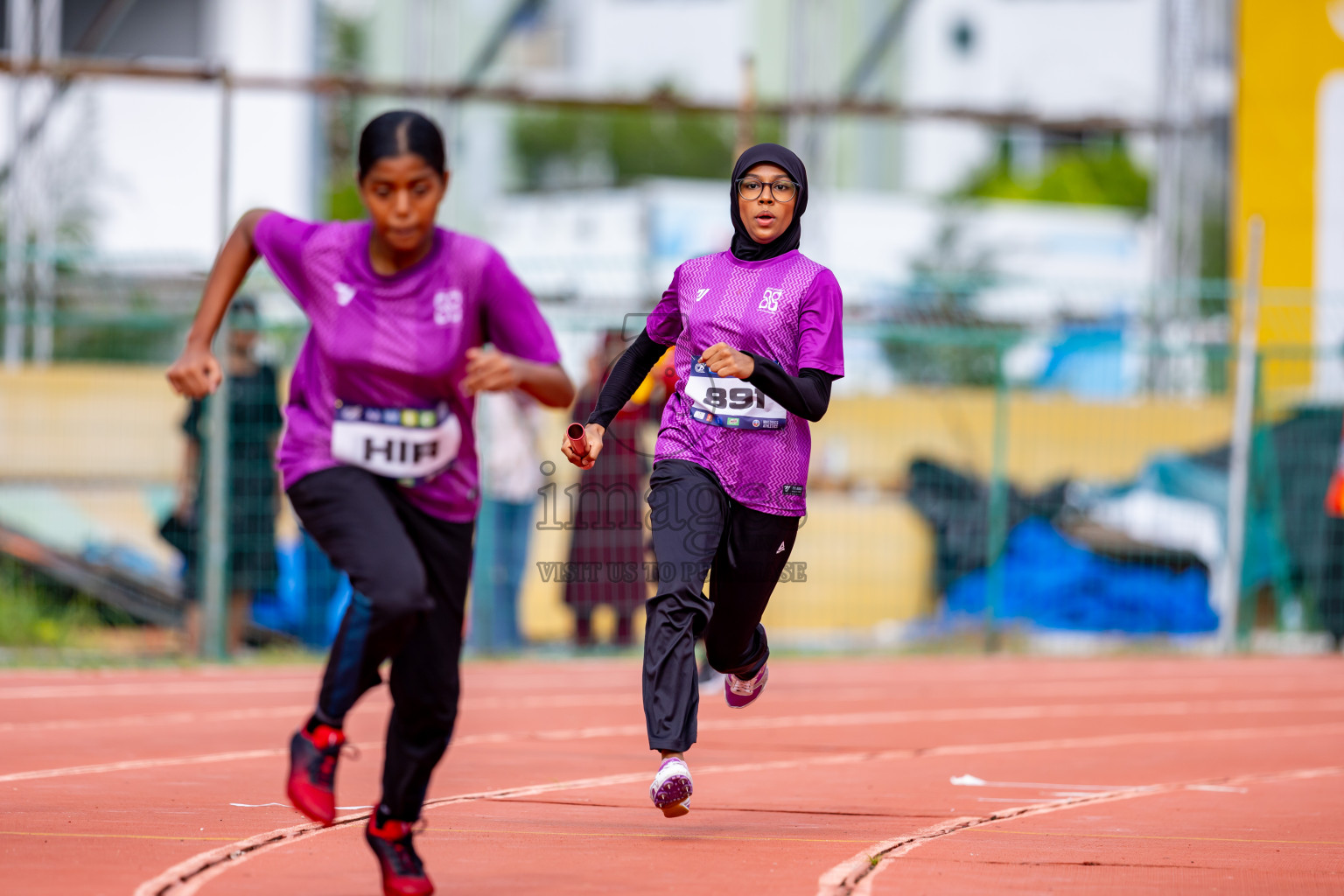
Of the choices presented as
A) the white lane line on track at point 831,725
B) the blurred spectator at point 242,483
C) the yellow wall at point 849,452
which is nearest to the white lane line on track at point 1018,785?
the white lane line on track at point 831,725

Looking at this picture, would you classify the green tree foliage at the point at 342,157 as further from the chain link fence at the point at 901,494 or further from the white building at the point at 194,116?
the chain link fence at the point at 901,494

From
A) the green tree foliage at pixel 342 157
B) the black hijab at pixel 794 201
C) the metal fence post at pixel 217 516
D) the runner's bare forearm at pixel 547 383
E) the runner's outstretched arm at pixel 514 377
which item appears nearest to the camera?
the runner's outstretched arm at pixel 514 377

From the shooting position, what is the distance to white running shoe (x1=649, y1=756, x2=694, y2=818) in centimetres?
572

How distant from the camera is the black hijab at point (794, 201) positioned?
6.20m

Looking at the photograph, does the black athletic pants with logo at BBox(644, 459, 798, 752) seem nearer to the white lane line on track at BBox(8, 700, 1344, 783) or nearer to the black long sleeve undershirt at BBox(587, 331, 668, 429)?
the black long sleeve undershirt at BBox(587, 331, 668, 429)

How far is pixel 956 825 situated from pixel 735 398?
158cm

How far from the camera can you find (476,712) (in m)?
9.88

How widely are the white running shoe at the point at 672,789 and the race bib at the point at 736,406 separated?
1128 mm

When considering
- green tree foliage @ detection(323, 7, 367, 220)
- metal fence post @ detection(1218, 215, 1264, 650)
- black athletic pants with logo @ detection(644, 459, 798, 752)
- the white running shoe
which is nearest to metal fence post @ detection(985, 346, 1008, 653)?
metal fence post @ detection(1218, 215, 1264, 650)

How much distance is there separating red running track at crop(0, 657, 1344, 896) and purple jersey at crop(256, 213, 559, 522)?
43.3 inches

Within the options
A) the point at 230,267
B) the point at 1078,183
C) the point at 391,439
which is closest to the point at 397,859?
the point at 391,439

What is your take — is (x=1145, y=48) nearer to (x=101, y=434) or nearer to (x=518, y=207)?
(x=518, y=207)

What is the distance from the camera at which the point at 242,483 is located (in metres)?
12.6

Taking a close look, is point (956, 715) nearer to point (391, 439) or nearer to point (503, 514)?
point (503, 514)
